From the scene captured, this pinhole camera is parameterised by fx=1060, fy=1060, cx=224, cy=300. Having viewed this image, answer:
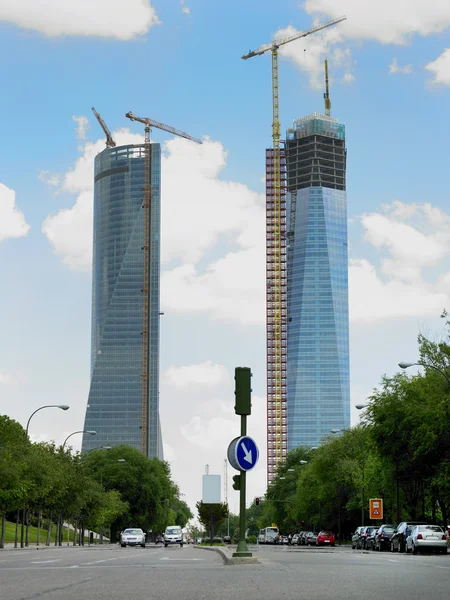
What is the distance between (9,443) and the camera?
74.0 metres

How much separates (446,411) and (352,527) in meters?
66.0

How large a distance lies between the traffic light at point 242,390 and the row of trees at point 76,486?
39755 millimetres

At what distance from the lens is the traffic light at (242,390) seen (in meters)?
25.4

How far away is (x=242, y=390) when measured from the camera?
25609mm

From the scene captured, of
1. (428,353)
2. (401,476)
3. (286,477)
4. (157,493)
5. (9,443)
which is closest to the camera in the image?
(428,353)

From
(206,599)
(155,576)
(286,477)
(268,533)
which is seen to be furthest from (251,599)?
(286,477)

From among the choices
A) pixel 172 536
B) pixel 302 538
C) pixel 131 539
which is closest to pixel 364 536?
pixel 131 539

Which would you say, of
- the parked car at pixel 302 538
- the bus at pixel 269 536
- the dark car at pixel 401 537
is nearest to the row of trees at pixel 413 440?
the dark car at pixel 401 537

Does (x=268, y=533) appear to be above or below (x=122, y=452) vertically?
below

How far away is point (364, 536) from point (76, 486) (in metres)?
26.7

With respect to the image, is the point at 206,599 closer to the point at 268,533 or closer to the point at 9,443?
the point at 9,443

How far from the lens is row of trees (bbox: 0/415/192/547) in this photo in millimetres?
68375

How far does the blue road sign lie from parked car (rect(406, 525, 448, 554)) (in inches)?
999

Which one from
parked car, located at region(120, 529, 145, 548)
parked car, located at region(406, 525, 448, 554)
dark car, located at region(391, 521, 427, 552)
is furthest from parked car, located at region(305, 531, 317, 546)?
parked car, located at region(406, 525, 448, 554)
